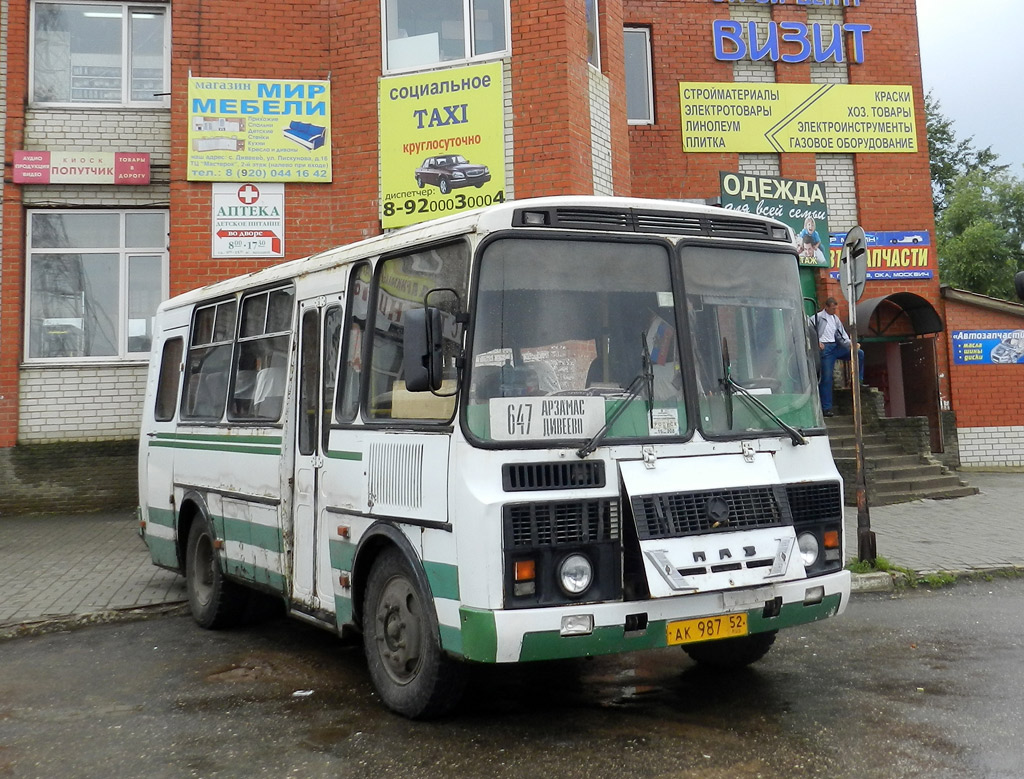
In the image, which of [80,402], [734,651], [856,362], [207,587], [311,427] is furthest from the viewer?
[80,402]

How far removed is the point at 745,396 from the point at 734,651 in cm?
166

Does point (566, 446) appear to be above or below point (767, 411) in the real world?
below

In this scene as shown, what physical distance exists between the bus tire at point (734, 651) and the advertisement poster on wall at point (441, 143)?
8024 millimetres

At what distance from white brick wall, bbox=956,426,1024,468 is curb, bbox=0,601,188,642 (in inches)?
570

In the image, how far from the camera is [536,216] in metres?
4.99

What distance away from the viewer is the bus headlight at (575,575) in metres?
4.65

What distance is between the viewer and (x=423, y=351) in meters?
4.79

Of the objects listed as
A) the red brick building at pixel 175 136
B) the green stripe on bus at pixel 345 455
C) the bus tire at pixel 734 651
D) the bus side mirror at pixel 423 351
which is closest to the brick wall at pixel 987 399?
the red brick building at pixel 175 136

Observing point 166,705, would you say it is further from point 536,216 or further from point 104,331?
point 104,331

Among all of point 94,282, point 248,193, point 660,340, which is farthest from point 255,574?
point 94,282

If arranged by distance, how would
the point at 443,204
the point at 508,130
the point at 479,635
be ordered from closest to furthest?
the point at 479,635, the point at 508,130, the point at 443,204

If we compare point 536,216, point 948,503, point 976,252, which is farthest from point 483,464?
point 976,252

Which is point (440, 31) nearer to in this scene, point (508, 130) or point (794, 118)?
point (508, 130)

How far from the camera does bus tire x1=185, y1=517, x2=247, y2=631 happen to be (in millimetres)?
7617
